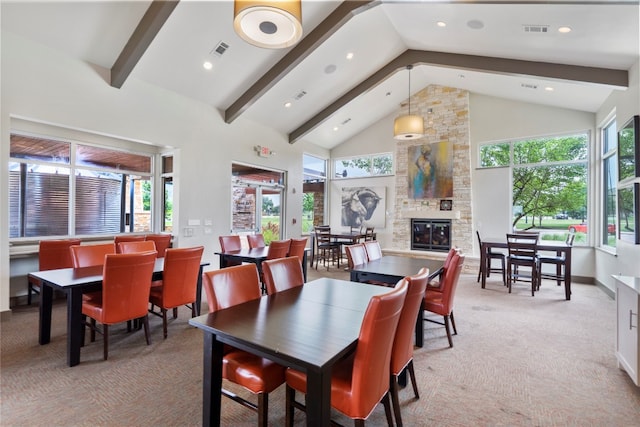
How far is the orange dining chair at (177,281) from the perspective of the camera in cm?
322

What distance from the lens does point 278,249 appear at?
14.7ft

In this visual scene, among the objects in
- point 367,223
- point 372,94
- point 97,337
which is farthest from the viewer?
point 367,223

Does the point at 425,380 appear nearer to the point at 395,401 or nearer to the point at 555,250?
the point at 395,401

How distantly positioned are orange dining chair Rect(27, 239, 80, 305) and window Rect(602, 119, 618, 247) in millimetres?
8267

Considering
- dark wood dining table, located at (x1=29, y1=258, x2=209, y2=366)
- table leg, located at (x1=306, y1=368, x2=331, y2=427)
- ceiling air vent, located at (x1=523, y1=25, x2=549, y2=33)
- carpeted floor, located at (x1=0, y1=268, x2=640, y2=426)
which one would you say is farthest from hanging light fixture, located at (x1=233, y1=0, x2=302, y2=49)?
ceiling air vent, located at (x1=523, y1=25, x2=549, y2=33)

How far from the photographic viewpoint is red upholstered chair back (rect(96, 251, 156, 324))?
2717 millimetres

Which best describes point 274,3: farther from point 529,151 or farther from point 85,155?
point 529,151

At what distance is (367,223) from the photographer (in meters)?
9.04

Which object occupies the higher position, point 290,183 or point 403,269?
point 290,183

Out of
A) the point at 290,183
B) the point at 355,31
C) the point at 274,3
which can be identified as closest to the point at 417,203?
the point at 290,183

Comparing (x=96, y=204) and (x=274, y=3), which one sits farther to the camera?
(x=96, y=204)

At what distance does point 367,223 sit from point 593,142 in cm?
523

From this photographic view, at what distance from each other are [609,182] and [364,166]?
17.8 ft

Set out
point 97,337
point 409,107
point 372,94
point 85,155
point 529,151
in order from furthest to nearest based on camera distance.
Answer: point 409,107 → point 372,94 → point 529,151 → point 85,155 → point 97,337
